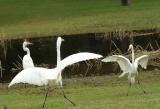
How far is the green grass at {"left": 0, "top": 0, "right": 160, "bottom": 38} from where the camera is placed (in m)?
38.4

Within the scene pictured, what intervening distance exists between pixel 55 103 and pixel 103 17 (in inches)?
1093

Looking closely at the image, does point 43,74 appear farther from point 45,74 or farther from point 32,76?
point 32,76

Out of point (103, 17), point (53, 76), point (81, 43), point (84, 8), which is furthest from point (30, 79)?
point (84, 8)

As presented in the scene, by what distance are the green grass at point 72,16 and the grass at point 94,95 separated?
14.5 m

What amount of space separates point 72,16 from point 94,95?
28322 mm

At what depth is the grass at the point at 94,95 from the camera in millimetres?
14866

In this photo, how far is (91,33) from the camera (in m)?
36.9

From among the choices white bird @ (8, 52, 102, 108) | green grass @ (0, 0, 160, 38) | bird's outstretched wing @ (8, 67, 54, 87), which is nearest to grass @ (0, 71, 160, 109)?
white bird @ (8, 52, 102, 108)

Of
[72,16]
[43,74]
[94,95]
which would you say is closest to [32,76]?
[43,74]

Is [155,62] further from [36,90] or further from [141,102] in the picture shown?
[141,102]

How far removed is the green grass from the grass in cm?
1453

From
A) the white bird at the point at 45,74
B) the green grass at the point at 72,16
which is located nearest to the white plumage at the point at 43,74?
the white bird at the point at 45,74

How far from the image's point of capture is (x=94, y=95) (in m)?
18.0

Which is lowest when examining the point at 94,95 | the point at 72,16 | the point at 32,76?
the point at 72,16
